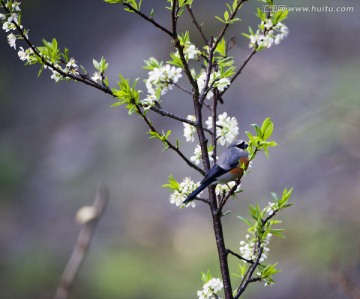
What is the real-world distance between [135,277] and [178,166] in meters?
1.91

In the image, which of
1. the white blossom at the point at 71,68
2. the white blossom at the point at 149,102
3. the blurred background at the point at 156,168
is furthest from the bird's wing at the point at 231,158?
the blurred background at the point at 156,168

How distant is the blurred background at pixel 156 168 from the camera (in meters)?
7.07

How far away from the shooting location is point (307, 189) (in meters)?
7.49

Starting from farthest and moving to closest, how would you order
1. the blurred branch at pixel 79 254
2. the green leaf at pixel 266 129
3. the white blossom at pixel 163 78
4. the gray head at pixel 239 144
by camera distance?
the gray head at pixel 239 144
the white blossom at pixel 163 78
the green leaf at pixel 266 129
the blurred branch at pixel 79 254

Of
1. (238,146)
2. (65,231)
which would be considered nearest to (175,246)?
(65,231)

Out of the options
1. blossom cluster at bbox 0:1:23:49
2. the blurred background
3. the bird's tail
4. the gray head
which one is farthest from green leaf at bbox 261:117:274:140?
the blurred background

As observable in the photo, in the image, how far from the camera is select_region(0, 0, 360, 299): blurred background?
23.2 feet

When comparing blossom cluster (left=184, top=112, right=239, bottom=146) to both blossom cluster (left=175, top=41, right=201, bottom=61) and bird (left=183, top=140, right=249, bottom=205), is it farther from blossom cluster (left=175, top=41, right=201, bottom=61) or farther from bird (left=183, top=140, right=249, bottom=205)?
blossom cluster (left=175, top=41, right=201, bottom=61)

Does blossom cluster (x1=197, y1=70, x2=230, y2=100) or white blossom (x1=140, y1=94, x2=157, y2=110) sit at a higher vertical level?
blossom cluster (x1=197, y1=70, x2=230, y2=100)

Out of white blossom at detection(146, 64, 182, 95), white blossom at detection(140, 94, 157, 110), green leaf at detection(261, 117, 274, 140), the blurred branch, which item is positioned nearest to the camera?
the blurred branch

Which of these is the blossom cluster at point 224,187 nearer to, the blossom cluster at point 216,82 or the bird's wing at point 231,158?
the bird's wing at point 231,158

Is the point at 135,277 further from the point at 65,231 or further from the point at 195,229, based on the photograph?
the point at 65,231

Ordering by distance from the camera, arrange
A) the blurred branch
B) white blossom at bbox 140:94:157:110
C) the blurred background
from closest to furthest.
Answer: the blurred branch
white blossom at bbox 140:94:157:110
the blurred background

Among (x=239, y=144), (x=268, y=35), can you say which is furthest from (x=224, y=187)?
(x=268, y=35)
